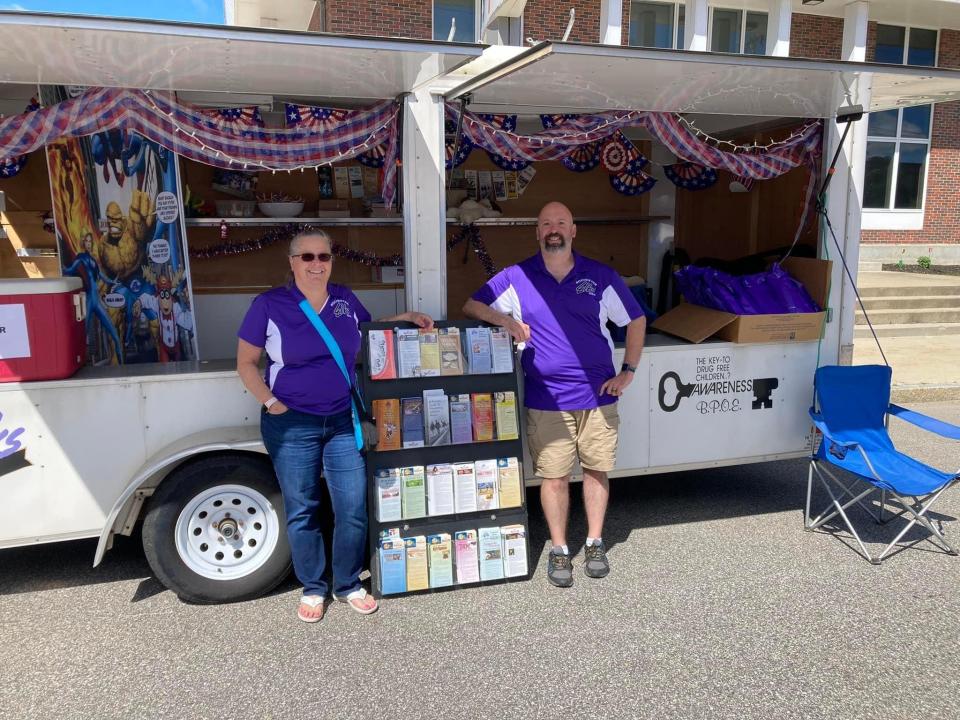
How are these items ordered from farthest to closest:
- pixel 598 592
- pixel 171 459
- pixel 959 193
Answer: pixel 959 193 < pixel 598 592 < pixel 171 459

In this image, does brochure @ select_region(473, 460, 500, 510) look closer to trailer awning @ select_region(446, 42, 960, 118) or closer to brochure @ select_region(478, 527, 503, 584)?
brochure @ select_region(478, 527, 503, 584)

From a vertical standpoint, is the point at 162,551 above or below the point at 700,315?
below

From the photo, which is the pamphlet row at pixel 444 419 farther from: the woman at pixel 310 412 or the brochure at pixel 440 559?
the brochure at pixel 440 559

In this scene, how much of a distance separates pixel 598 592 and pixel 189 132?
303 cm

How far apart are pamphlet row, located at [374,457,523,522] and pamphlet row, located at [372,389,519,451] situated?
123 mm

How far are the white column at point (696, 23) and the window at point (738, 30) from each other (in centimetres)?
225

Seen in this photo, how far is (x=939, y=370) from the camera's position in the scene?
337 inches

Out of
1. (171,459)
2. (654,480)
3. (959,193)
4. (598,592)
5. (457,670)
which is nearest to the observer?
(457,670)

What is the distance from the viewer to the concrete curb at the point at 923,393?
7.65 m

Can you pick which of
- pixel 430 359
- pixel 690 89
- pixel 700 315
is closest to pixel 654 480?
pixel 700 315

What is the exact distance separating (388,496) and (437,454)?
313 mm

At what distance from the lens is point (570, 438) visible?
380cm

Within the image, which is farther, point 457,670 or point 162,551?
point 162,551

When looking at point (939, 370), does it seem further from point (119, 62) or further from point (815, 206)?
point (119, 62)
